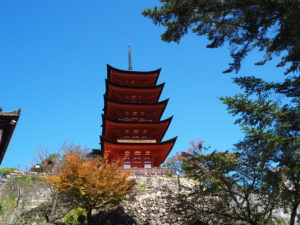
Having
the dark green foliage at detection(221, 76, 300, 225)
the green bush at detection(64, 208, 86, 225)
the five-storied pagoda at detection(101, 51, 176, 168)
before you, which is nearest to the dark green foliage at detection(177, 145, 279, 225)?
the dark green foliage at detection(221, 76, 300, 225)

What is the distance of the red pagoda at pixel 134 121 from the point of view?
21.5 m

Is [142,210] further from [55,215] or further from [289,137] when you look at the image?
[289,137]

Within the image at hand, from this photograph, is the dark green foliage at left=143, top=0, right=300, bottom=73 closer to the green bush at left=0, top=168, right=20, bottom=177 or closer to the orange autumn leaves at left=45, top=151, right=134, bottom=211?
the orange autumn leaves at left=45, top=151, right=134, bottom=211

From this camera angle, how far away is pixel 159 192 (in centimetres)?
1689

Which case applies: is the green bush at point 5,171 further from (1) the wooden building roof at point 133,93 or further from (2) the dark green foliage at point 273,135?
(2) the dark green foliage at point 273,135

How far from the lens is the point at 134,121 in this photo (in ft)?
75.4

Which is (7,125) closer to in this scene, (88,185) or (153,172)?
(88,185)

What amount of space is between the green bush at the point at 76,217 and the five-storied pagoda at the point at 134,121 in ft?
18.0

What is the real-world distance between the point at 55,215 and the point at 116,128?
31.8ft

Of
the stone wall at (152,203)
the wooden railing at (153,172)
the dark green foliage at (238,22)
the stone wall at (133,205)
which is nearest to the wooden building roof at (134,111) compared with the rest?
the wooden railing at (153,172)

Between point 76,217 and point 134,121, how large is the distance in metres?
10.7

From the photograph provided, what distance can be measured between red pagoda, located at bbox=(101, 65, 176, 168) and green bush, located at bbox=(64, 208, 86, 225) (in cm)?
594

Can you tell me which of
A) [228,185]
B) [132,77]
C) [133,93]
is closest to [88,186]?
[228,185]

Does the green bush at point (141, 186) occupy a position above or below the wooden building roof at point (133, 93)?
below
